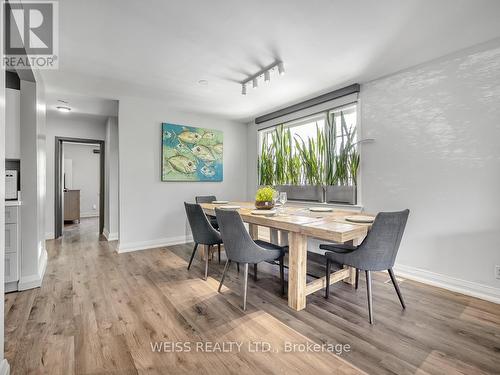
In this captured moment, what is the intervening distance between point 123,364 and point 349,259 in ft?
5.51

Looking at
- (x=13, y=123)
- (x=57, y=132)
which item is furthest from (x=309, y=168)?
(x=57, y=132)

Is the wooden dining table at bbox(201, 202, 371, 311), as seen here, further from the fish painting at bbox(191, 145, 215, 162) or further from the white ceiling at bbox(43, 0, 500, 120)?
the fish painting at bbox(191, 145, 215, 162)

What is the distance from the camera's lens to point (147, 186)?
3.92 meters

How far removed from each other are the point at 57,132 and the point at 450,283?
6529mm

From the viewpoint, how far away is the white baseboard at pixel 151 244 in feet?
12.1

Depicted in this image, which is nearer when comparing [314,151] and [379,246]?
[379,246]

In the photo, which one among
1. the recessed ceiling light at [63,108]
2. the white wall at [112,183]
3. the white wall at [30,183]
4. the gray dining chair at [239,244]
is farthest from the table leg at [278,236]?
the recessed ceiling light at [63,108]

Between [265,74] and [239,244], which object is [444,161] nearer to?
[265,74]

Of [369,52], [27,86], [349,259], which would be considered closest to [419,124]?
[369,52]

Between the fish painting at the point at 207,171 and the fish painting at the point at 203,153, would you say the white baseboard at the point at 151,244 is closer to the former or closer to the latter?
the fish painting at the point at 207,171

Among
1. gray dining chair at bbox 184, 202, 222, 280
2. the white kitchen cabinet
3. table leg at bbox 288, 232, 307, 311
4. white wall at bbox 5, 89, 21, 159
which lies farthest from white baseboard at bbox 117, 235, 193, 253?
table leg at bbox 288, 232, 307, 311

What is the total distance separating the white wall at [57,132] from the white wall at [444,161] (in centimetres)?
517

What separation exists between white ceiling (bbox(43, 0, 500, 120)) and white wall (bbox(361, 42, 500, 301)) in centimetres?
24

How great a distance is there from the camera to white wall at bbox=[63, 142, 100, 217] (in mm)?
7312
